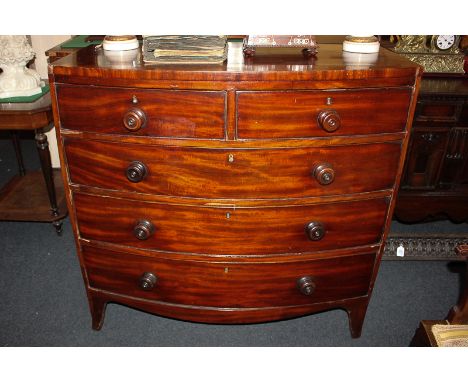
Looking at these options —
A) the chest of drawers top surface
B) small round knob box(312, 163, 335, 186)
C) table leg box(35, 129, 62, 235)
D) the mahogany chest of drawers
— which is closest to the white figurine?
table leg box(35, 129, 62, 235)

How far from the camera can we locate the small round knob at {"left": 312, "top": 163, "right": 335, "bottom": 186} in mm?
1510

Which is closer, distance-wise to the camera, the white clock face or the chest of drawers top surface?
the chest of drawers top surface

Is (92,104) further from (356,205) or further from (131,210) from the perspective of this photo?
(356,205)

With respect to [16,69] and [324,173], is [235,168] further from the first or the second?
[16,69]

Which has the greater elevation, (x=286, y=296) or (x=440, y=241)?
(x=286, y=296)

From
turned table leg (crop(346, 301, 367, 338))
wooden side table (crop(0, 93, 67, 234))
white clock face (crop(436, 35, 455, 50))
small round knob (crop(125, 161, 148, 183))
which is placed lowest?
turned table leg (crop(346, 301, 367, 338))

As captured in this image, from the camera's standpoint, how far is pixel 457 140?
98.9 inches

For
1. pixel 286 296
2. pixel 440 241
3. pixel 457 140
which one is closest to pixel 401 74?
pixel 286 296

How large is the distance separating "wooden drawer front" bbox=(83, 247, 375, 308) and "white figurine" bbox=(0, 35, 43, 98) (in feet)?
4.17

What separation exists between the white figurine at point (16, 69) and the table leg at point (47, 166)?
0.27 meters

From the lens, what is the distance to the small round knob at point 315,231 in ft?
5.37

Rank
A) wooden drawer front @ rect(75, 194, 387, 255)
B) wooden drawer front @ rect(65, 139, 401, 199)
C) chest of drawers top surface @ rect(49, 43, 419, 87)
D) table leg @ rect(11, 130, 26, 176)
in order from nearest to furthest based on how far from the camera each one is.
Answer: chest of drawers top surface @ rect(49, 43, 419, 87) → wooden drawer front @ rect(65, 139, 401, 199) → wooden drawer front @ rect(75, 194, 387, 255) → table leg @ rect(11, 130, 26, 176)

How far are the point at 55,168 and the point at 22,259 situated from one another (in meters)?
0.96

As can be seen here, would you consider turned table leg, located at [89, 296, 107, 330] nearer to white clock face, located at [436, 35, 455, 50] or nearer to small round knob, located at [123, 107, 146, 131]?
small round knob, located at [123, 107, 146, 131]
